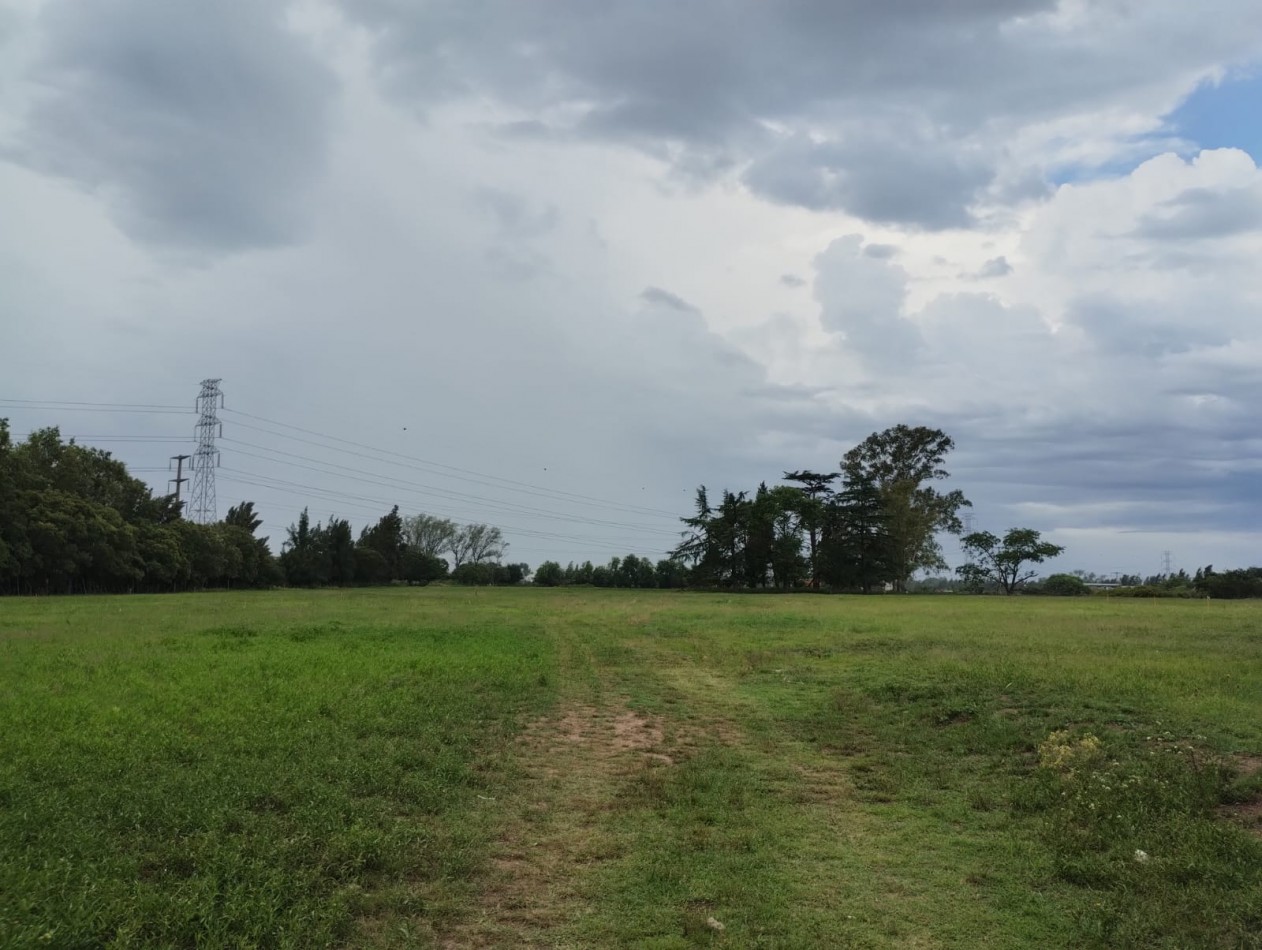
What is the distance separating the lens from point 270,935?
5105 millimetres

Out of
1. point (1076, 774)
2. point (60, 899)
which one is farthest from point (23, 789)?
point (1076, 774)

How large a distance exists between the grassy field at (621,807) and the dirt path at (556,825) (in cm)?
4

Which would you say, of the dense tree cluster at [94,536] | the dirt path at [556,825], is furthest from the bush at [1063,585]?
the dirt path at [556,825]

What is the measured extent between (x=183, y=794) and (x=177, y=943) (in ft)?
8.94

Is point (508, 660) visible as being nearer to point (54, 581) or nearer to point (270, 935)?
point (270, 935)

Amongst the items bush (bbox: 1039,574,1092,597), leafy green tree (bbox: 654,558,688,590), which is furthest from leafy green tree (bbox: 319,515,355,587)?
bush (bbox: 1039,574,1092,597)

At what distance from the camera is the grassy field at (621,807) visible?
5543 mm

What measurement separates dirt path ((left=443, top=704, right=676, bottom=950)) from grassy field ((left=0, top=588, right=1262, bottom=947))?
0.12 ft

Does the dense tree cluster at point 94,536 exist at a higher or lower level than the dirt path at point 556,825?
higher

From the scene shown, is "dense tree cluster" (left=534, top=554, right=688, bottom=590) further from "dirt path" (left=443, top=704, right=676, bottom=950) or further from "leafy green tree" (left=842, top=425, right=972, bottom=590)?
"dirt path" (left=443, top=704, right=676, bottom=950)

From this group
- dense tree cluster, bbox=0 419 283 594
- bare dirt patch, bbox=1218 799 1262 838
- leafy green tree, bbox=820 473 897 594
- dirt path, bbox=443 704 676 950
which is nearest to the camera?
dirt path, bbox=443 704 676 950

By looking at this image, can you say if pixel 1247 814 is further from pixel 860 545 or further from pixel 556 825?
pixel 860 545

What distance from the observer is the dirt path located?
565 centimetres

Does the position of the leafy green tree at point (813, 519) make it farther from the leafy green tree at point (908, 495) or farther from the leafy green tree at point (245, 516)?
the leafy green tree at point (245, 516)
